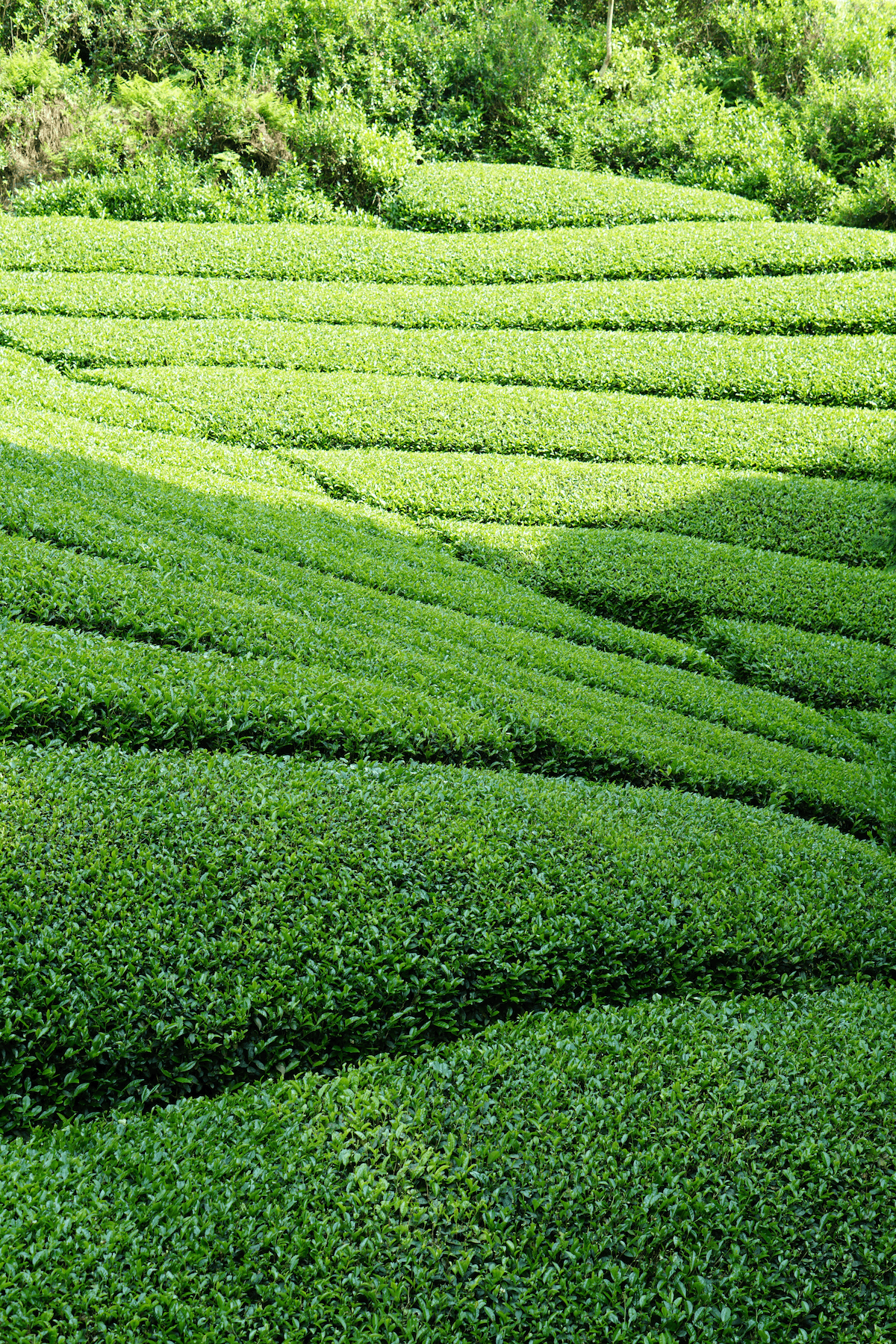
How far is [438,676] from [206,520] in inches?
171

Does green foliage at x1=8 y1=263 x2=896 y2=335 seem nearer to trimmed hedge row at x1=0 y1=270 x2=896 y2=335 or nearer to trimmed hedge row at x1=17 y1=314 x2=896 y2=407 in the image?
trimmed hedge row at x1=0 y1=270 x2=896 y2=335

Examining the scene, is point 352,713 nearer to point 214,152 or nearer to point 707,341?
point 707,341

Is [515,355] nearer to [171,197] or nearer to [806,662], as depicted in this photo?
[806,662]

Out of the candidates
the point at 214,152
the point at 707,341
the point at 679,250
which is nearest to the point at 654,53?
the point at 679,250

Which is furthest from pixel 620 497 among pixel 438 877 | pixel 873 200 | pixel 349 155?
pixel 349 155

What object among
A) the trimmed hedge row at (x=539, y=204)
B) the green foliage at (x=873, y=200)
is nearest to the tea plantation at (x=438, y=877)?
the trimmed hedge row at (x=539, y=204)

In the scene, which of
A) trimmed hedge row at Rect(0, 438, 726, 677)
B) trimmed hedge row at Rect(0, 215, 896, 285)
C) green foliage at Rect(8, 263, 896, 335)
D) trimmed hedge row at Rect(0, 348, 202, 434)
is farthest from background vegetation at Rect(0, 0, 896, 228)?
trimmed hedge row at Rect(0, 438, 726, 677)

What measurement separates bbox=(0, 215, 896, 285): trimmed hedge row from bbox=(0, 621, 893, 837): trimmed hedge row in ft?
52.9

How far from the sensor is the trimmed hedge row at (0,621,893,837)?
328 inches

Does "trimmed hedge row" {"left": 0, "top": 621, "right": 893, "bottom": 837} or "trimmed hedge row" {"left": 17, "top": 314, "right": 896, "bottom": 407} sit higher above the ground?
"trimmed hedge row" {"left": 17, "top": 314, "right": 896, "bottom": 407}

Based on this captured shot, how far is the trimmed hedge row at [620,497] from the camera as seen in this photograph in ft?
53.2

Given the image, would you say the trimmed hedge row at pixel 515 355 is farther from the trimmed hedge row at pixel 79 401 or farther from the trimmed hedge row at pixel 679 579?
the trimmed hedge row at pixel 679 579

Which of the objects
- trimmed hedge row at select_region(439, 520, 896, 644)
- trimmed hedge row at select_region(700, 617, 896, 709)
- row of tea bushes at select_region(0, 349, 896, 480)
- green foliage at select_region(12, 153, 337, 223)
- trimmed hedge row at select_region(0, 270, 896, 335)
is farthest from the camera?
green foliage at select_region(12, 153, 337, 223)

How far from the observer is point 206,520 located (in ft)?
41.9
